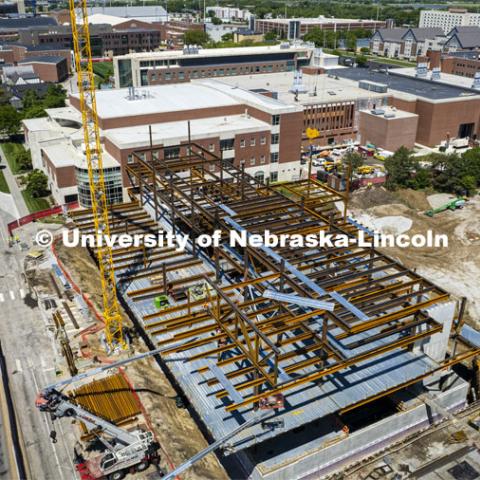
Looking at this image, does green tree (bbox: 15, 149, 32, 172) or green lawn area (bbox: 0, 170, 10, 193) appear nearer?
green lawn area (bbox: 0, 170, 10, 193)

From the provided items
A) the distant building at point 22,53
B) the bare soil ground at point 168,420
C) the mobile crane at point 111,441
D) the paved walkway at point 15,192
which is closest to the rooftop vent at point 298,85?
the paved walkway at point 15,192

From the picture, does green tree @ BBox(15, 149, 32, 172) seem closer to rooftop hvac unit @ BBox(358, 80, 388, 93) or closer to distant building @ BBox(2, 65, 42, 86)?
distant building @ BBox(2, 65, 42, 86)

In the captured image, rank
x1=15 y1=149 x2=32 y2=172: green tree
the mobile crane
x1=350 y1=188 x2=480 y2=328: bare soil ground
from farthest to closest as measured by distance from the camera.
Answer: x1=15 y1=149 x2=32 y2=172: green tree
x1=350 y1=188 x2=480 y2=328: bare soil ground
the mobile crane

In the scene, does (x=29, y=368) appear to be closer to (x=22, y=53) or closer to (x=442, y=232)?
(x=442, y=232)

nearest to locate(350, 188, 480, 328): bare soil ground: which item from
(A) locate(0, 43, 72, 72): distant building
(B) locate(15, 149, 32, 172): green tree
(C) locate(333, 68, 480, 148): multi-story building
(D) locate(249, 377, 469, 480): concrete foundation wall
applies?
(D) locate(249, 377, 469, 480): concrete foundation wall

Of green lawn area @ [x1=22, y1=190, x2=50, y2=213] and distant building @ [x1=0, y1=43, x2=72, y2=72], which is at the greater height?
distant building @ [x1=0, y1=43, x2=72, y2=72]

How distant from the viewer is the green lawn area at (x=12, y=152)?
8940 cm

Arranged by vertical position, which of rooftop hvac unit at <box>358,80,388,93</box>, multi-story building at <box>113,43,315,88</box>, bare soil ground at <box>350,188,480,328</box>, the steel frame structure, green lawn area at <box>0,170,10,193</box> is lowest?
bare soil ground at <box>350,188,480,328</box>

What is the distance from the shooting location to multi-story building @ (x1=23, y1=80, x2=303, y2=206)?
7194cm

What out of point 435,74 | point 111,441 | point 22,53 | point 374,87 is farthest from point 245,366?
point 22,53

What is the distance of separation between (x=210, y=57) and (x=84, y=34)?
100385mm

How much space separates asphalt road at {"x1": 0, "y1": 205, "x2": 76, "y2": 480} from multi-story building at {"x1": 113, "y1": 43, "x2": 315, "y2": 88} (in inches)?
3067

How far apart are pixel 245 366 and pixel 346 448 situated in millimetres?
8861

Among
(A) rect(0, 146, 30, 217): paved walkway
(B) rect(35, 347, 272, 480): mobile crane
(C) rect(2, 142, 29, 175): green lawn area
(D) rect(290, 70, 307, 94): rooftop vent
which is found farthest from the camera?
(D) rect(290, 70, 307, 94): rooftop vent
